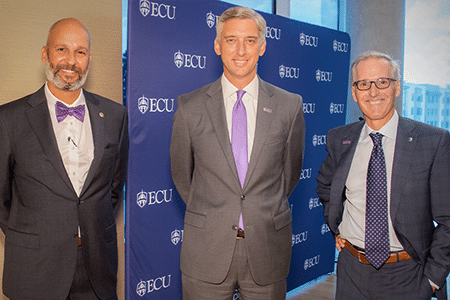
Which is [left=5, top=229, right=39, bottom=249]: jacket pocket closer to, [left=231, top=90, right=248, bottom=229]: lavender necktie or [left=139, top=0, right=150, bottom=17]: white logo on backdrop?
[left=231, top=90, right=248, bottom=229]: lavender necktie

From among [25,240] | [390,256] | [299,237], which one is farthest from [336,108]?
[25,240]

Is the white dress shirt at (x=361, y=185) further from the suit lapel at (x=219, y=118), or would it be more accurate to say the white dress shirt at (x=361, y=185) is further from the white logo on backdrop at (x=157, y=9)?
the white logo on backdrop at (x=157, y=9)

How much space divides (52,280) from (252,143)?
123cm

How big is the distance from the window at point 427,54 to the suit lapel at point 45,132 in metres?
5.03

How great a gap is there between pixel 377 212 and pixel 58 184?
5.32 feet

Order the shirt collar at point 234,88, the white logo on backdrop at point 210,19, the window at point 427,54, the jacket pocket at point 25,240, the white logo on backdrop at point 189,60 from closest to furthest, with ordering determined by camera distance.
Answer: the jacket pocket at point 25,240 → the shirt collar at point 234,88 → the white logo on backdrop at point 189,60 → the white logo on backdrop at point 210,19 → the window at point 427,54

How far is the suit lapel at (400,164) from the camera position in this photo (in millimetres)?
2045

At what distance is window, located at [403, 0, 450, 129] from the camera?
18.3ft

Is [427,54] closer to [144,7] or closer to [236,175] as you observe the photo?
[144,7]

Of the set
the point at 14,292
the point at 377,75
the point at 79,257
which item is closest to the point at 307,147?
the point at 377,75

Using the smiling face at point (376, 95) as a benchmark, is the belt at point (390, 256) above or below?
below

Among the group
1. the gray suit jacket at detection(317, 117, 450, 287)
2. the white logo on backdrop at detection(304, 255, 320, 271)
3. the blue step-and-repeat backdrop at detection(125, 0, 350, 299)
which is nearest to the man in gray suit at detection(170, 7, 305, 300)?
the gray suit jacket at detection(317, 117, 450, 287)

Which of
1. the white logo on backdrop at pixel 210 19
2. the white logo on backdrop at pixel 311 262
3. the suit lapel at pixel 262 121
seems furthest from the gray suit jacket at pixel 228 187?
the white logo on backdrop at pixel 311 262

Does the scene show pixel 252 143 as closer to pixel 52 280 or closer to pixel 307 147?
pixel 52 280
